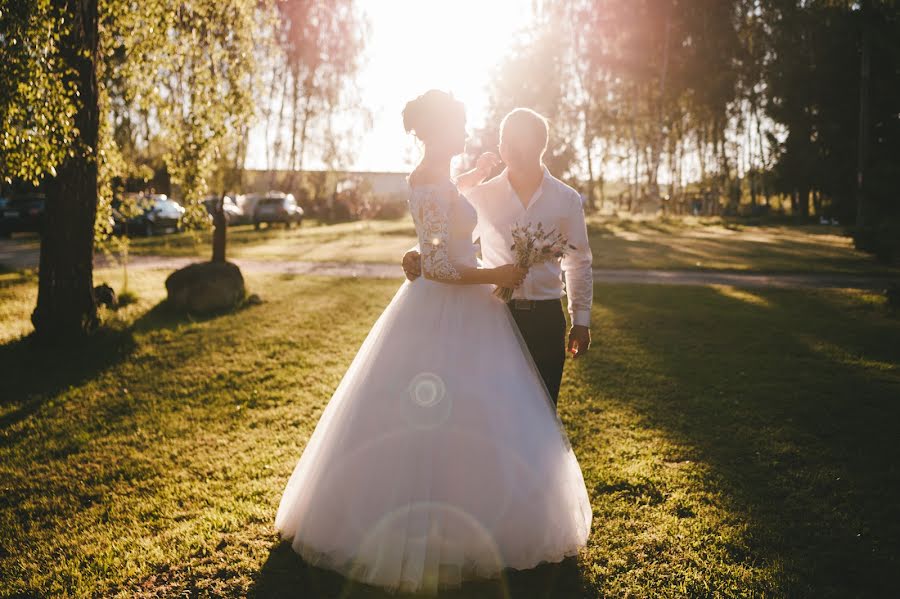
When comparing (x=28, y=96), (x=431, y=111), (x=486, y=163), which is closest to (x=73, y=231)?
(x=28, y=96)

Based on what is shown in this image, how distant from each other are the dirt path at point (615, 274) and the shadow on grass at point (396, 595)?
10.7 metres

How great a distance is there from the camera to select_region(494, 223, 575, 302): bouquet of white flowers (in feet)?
10.7

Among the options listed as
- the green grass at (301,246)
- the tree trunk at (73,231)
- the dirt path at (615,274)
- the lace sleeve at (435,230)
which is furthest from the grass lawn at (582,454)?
the green grass at (301,246)

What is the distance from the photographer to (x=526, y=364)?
3340 millimetres

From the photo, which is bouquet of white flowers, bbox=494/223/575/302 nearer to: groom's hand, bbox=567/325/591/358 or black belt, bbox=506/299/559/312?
black belt, bbox=506/299/559/312

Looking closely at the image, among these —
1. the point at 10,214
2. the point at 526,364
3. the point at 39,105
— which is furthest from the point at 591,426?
the point at 10,214

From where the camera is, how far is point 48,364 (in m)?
7.49

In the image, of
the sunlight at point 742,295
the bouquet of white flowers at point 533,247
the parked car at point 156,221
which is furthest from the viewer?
the parked car at point 156,221

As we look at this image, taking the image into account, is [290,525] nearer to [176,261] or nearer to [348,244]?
[176,261]

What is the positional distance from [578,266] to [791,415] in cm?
367

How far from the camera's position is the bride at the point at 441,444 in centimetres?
297

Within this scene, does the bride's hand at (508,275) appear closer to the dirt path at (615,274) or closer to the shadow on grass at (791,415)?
the shadow on grass at (791,415)

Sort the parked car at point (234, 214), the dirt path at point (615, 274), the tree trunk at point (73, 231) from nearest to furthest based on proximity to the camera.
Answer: the tree trunk at point (73, 231), the dirt path at point (615, 274), the parked car at point (234, 214)

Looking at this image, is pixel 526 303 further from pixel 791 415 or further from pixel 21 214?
pixel 21 214
